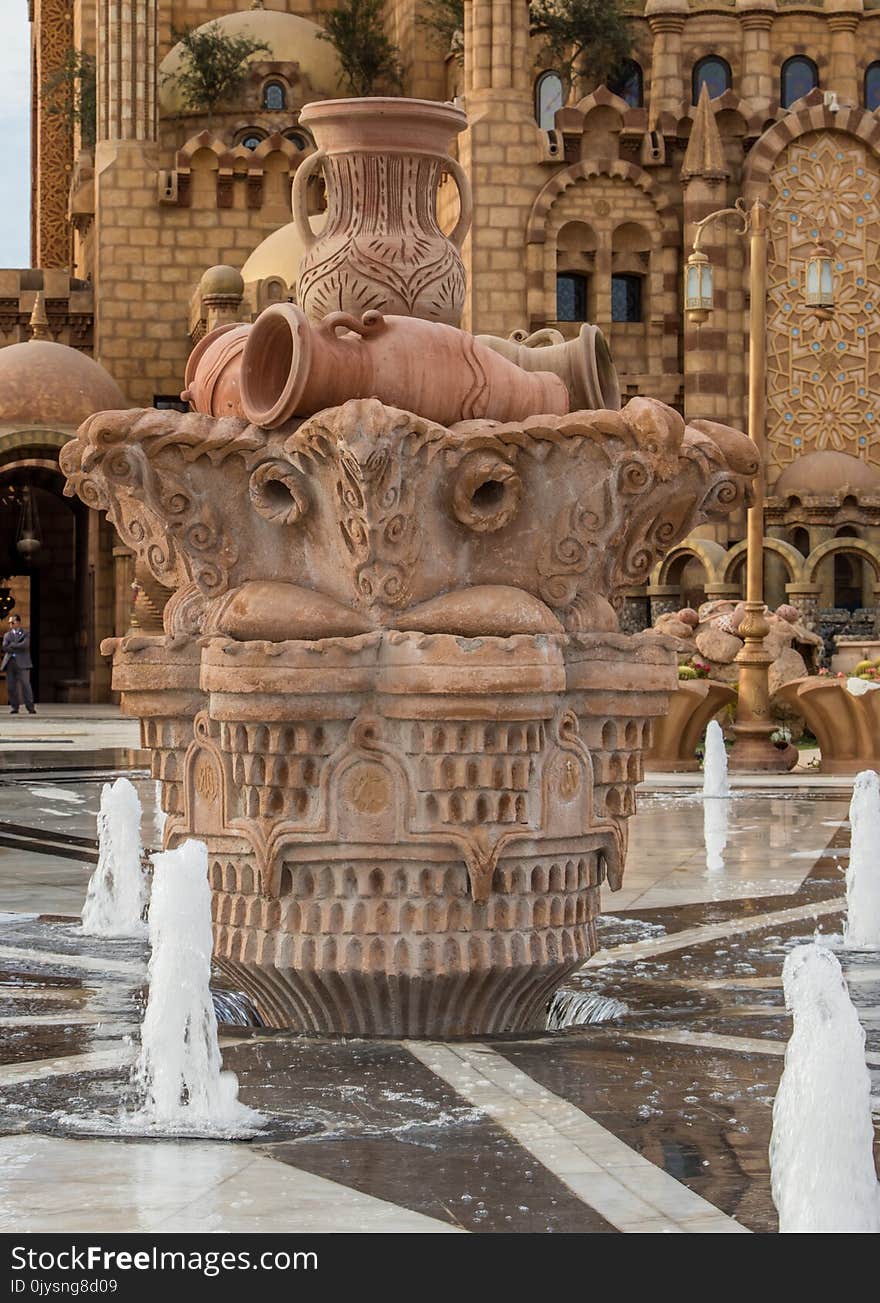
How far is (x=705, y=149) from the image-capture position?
1415 inches

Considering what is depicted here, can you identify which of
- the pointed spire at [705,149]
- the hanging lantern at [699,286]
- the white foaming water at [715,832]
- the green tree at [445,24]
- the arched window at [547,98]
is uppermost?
the green tree at [445,24]

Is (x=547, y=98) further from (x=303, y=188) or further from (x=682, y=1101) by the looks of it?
(x=682, y=1101)

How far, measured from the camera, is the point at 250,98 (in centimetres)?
4016

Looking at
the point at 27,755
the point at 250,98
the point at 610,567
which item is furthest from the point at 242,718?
the point at 250,98

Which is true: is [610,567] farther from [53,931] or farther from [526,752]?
[53,931]

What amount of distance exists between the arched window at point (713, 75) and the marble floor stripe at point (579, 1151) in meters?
34.2

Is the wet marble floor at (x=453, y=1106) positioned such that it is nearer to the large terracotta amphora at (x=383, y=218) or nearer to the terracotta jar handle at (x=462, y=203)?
the large terracotta amphora at (x=383, y=218)

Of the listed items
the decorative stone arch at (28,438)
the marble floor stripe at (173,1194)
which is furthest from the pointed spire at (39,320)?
the marble floor stripe at (173,1194)

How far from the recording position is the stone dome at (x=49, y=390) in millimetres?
34438

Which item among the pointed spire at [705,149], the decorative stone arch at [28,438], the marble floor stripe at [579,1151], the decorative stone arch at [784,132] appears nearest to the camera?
the marble floor stripe at [579,1151]

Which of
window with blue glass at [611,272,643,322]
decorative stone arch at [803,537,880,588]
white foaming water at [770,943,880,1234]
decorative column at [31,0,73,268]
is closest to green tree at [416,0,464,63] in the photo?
window with blue glass at [611,272,643,322]

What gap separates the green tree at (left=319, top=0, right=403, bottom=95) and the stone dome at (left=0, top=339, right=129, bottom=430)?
358 inches

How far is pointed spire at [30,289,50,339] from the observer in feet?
124

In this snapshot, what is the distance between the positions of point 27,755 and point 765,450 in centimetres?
1848
